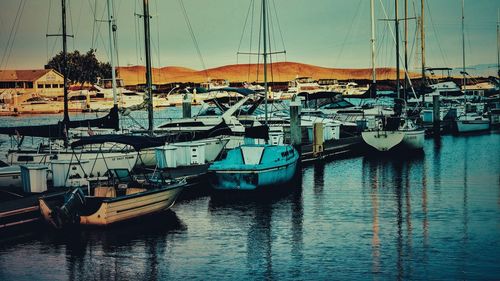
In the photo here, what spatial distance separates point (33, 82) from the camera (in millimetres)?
145500

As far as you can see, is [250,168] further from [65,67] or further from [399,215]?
[65,67]

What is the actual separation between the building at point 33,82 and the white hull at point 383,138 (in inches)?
4288

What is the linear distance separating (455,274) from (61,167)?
15038 mm

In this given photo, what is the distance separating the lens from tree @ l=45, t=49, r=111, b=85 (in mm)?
174175

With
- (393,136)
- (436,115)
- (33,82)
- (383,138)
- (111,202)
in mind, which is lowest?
(111,202)

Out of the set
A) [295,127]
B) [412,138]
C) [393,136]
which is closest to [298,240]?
[295,127]

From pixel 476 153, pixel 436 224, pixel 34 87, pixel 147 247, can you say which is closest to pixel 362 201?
pixel 436 224

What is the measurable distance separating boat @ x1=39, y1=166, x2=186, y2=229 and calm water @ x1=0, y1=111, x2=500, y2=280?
41 centimetres

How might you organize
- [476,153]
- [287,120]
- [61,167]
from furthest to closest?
[287,120] → [476,153] → [61,167]

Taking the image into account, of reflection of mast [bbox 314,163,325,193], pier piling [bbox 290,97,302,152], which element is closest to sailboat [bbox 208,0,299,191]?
reflection of mast [bbox 314,163,325,193]

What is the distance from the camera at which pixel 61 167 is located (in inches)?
1039

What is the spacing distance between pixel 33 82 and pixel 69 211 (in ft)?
427

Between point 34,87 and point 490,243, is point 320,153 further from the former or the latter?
point 34,87

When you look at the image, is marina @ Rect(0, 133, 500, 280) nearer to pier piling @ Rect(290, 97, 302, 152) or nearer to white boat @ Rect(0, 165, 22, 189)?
white boat @ Rect(0, 165, 22, 189)
